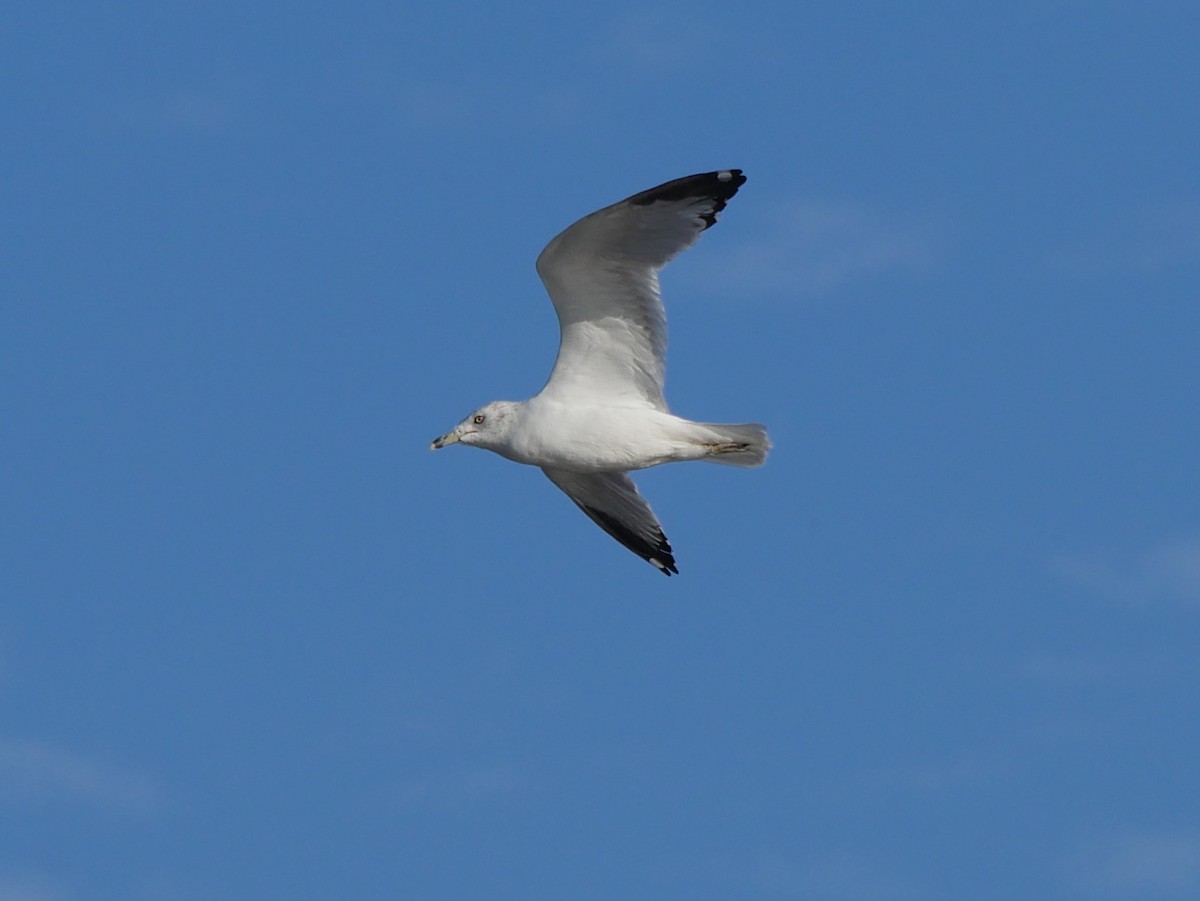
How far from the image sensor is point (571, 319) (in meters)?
17.7

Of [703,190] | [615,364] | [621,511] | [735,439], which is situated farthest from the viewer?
[621,511]

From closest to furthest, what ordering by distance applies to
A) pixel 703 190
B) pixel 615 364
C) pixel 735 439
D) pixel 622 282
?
pixel 703 190 → pixel 622 282 → pixel 735 439 → pixel 615 364

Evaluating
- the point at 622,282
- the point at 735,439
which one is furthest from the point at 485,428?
the point at 735,439

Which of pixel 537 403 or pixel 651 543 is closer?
pixel 537 403

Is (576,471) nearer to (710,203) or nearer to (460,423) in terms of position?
(460,423)

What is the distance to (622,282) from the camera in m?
17.5

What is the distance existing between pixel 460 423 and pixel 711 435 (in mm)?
1793

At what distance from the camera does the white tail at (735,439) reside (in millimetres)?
17688

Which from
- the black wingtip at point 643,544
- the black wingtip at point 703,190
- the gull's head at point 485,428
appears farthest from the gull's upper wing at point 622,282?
the black wingtip at point 643,544

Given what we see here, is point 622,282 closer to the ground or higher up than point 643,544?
higher up

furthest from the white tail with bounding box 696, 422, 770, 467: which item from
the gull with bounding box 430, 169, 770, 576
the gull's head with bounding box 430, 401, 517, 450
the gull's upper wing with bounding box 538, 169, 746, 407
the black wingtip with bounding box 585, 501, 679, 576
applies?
the black wingtip with bounding box 585, 501, 679, 576

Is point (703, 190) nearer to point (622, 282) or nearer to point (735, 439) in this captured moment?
point (622, 282)

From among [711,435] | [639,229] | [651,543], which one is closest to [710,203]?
[639,229]

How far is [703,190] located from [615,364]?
1430 millimetres
